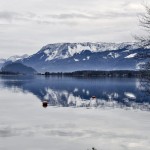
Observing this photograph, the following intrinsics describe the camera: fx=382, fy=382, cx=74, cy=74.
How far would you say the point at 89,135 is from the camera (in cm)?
4366

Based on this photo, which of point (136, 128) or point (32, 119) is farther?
point (32, 119)

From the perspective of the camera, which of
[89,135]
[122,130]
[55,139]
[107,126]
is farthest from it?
[107,126]

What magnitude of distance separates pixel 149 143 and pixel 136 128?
1032 centimetres

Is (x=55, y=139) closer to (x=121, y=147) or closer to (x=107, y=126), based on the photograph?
(x=121, y=147)

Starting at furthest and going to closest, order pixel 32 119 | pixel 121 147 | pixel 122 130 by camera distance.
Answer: pixel 32 119 → pixel 122 130 → pixel 121 147

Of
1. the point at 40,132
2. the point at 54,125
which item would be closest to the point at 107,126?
the point at 54,125

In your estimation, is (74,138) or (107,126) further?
(107,126)

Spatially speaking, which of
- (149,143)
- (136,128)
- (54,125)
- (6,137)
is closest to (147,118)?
(136,128)

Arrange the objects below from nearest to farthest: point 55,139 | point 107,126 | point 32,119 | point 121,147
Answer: point 121,147 → point 55,139 → point 107,126 → point 32,119

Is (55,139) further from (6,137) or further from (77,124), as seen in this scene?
(77,124)

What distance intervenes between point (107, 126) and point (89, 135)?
8.09 metres

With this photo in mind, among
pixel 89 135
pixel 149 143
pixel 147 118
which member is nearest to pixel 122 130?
pixel 89 135

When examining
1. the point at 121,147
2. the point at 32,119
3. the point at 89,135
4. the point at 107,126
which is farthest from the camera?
the point at 32,119

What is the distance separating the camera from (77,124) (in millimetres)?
52812
